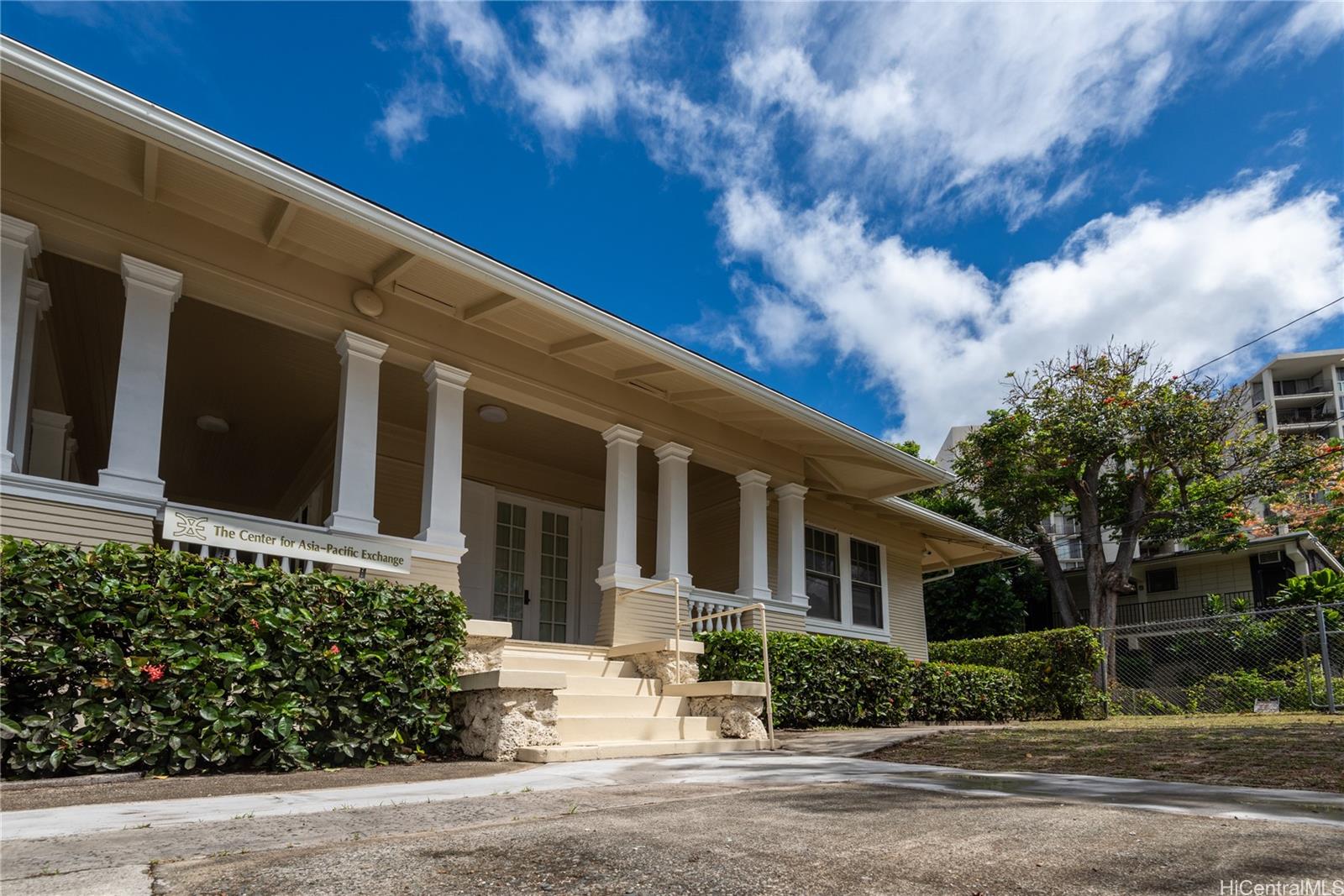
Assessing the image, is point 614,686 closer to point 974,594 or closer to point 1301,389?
point 974,594

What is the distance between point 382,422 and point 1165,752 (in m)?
8.91

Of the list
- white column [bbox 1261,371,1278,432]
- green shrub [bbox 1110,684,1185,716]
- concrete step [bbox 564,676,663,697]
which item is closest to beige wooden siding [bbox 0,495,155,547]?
concrete step [bbox 564,676,663,697]

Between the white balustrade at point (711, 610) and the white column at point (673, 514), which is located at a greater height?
the white column at point (673, 514)

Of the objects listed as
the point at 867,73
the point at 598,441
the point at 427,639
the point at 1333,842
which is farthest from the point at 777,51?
the point at 1333,842

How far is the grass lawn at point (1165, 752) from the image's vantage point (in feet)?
14.6

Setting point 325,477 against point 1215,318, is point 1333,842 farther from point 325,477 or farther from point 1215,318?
point 1215,318

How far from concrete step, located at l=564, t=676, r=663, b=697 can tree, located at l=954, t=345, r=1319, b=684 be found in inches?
631

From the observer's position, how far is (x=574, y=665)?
8.08m

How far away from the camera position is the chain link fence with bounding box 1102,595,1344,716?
1327cm

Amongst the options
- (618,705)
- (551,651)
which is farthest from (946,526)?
(618,705)

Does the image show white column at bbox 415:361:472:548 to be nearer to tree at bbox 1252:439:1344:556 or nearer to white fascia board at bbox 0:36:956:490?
white fascia board at bbox 0:36:956:490

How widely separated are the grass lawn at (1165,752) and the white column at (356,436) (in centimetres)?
466

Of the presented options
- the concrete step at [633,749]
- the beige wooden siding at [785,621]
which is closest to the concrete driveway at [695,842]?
the concrete step at [633,749]

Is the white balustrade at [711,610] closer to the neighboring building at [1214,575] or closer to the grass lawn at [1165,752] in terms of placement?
the grass lawn at [1165,752]
